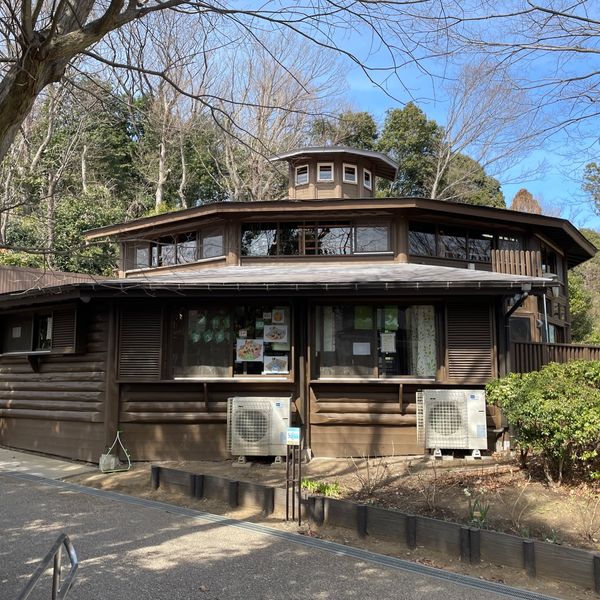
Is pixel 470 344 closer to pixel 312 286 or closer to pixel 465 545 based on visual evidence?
pixel 312 286

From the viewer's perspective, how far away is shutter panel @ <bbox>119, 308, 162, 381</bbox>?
8836mm

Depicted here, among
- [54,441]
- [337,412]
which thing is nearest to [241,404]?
[337,412]

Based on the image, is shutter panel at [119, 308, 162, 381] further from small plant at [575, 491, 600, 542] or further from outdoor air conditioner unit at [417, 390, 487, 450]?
small plant at [575, 491, 600, 542]

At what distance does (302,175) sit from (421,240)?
14.6 feet

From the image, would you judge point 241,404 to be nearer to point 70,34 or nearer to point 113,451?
point 113,451

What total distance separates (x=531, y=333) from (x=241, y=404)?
8.43 meters

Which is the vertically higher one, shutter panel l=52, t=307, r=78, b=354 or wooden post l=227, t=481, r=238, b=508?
shutter panel l=52, t=307, r=78, b=354

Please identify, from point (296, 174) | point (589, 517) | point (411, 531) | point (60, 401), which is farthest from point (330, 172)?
point (411, 531)

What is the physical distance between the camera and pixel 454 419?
8.29 m

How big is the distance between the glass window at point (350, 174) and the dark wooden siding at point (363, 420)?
7.86 metres

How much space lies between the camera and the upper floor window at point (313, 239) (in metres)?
12.3

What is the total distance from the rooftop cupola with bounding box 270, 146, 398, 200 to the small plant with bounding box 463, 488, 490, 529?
9.88 m

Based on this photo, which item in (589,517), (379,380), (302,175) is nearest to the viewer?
(589,517)

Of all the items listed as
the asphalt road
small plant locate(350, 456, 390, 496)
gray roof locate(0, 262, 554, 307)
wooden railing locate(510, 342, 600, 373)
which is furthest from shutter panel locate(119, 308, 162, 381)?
wooden railing locate(510, 342, 600, 373)
